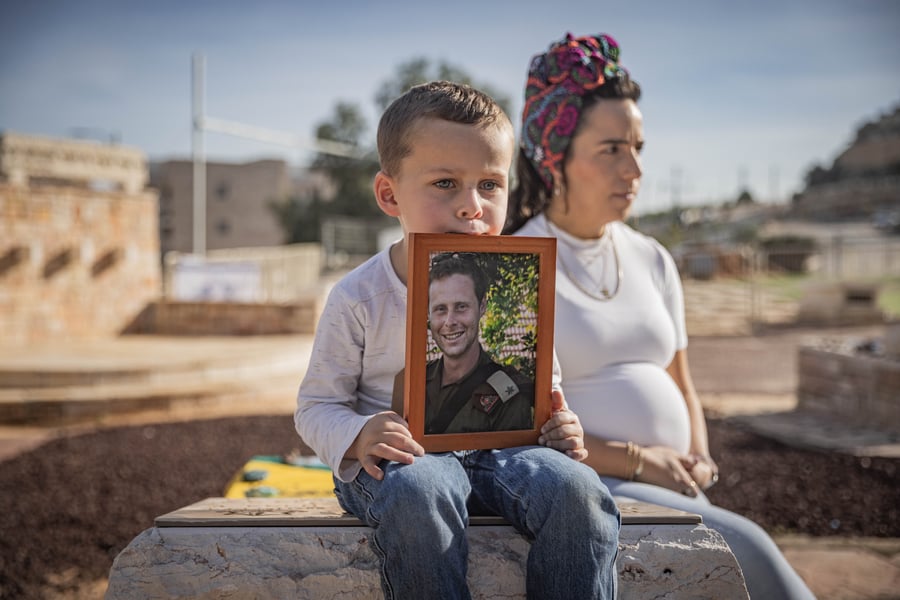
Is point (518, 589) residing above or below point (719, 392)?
above

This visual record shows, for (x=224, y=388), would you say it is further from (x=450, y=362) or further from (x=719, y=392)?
(x=450, y=362)

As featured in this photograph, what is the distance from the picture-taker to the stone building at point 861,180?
57188mm

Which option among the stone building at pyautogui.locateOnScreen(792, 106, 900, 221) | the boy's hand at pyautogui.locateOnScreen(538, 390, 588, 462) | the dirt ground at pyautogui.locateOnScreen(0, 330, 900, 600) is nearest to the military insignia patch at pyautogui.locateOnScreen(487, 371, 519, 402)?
the boy's hand at pyautogui.locateOnScreen(538, 390, 588, 462)

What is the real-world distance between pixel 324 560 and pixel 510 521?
16.1 inches

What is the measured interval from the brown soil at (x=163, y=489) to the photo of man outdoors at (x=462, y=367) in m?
2.96

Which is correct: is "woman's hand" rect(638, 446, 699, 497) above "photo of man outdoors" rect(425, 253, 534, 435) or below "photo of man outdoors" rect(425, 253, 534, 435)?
below

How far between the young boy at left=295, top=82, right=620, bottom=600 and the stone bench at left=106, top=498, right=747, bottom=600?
61 millimetres

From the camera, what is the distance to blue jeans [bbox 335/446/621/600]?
4.82 ft

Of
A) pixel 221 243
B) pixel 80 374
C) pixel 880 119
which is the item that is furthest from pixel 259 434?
pixel 880 119

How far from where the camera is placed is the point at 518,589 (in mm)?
1628

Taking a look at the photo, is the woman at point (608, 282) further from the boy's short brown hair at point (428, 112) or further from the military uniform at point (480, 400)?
the boy's short brown hair at point (428, 112)

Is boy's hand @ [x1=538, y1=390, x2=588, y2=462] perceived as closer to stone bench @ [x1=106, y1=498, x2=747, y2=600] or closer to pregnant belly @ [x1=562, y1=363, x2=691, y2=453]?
stone bench @ [x1=106, y1=498, x2=747, y2=600]

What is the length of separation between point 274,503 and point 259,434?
219 inches

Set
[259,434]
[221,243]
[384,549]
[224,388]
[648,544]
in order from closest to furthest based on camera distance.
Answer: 1. [384,549]
2. [648,544]
3. [259,434]
4. [224,388]
5. [221,243]
